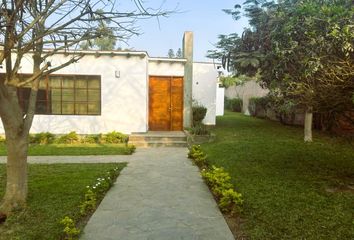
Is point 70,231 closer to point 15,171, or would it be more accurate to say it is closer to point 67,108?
point 15,171

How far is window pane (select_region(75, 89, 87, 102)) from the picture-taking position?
13.2 metres

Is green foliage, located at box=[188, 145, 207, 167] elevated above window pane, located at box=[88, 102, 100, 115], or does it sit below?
below

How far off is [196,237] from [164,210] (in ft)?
3.55

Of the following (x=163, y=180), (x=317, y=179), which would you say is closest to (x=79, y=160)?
(x=163, y=180)

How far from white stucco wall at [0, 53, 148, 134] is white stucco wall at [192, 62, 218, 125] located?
12.9ft

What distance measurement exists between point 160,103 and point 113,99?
7.46 ft

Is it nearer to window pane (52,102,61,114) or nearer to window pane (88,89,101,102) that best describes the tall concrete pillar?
window pane (88,89,101,102)

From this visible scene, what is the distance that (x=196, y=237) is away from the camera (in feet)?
13.0

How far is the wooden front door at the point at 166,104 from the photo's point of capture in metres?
14.5

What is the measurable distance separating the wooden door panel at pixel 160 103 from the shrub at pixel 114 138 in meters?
2.36

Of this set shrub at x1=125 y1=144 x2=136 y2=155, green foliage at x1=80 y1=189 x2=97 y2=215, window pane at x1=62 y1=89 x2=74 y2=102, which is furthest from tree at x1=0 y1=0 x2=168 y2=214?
window pane at x1=62 y1=89 x2=74 y2=102

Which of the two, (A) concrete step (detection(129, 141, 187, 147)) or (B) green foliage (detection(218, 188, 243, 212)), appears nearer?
(B) green foliage (detection(218, 188, 243, 212))

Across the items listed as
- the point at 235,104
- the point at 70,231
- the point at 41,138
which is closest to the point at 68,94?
the point at 41,138

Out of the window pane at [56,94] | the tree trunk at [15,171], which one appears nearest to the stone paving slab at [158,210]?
the tree trunk at [15,171]
